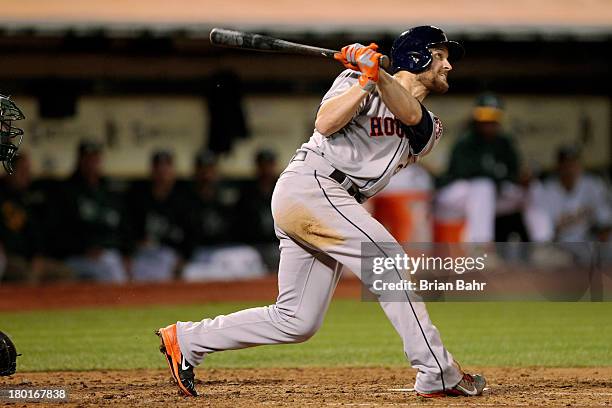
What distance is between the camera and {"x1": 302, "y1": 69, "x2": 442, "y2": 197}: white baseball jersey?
467 cm

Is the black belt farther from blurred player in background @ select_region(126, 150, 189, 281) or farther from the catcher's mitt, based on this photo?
blurred player in background @ select_region(126, 150, 189, 281)

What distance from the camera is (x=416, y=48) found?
4.78 m

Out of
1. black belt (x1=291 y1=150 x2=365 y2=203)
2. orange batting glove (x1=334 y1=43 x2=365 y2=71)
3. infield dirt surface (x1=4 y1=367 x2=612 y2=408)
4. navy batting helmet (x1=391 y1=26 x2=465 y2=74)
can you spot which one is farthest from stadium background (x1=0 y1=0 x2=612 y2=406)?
orange batting glove (x1=334 y1=43 x2=365 y2=71)

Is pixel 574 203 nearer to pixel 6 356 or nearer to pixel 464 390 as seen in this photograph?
pixel 464 390

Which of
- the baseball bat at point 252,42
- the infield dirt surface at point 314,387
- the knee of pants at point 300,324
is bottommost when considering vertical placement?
the infield dirt surface at point 314,387

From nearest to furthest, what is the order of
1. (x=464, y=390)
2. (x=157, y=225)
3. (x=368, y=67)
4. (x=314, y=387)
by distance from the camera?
(x=368, y=67) → (x=464, y=390) → (x=314, y=387) → (x=157, y=225)

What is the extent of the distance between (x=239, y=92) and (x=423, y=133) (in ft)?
24.4

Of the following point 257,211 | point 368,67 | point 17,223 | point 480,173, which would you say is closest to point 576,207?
point 480,173

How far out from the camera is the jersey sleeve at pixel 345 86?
459cm

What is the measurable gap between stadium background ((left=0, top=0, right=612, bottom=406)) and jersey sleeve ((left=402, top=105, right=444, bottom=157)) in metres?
3.31

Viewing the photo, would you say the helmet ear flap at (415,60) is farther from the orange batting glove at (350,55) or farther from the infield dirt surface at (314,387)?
the infield dirt surface at (314,387)

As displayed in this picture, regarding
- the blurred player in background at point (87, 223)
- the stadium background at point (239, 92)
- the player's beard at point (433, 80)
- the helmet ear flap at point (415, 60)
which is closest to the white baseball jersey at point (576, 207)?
the stadium background at point (239, 92)

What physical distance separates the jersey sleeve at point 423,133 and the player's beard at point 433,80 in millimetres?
153

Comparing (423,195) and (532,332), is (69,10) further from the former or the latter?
(532,332)
